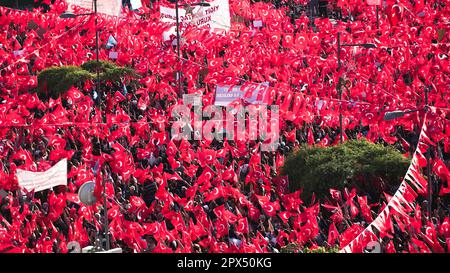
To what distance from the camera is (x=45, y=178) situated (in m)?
21.9

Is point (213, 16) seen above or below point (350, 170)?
above

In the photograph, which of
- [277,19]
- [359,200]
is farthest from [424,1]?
[359,200]

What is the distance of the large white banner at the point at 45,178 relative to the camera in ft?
71.4

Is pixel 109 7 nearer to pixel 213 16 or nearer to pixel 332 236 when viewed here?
pixel 213 16

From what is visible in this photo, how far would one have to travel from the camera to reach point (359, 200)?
20.9 metres

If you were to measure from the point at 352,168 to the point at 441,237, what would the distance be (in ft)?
13.6

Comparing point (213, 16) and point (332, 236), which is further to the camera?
point (213, 16)

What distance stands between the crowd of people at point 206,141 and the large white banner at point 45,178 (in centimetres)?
28

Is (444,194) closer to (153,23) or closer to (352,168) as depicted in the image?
(352,168)

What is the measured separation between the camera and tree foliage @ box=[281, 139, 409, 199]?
2323 centimetres

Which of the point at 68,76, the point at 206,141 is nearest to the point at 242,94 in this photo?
the point at 206,141

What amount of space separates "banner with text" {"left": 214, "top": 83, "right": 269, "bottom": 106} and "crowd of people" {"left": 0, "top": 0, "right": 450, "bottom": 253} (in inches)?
11.6

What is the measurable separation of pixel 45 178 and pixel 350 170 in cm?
635

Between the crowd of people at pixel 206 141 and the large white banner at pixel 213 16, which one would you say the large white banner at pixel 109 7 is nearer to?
the crowd of people at pixel 206 141
